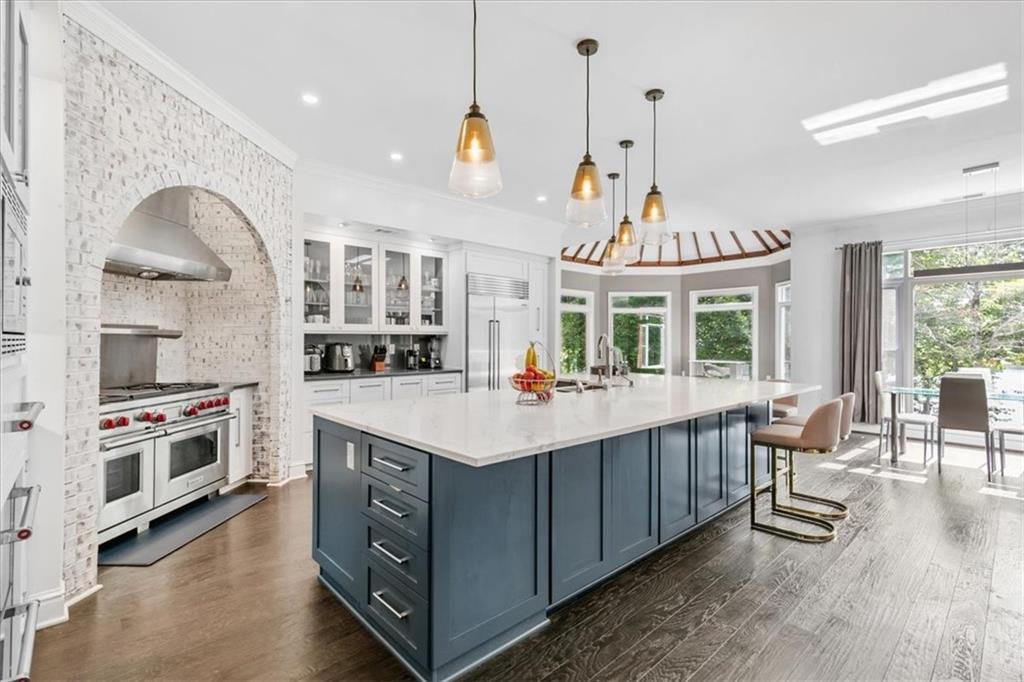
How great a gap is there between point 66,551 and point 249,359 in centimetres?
202

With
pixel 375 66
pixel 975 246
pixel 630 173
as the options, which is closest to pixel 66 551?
pixel 375 66

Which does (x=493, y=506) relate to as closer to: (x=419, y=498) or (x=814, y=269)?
(x=419, y=498)

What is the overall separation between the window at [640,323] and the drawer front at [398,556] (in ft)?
26.0

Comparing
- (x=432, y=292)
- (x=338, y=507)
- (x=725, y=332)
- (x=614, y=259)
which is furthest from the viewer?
(x=725, y=332)

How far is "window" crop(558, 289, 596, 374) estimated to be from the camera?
30.0 ft

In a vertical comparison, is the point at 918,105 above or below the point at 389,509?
above

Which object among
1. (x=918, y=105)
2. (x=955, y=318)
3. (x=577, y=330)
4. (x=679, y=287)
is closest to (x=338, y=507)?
(x=918, y=105)

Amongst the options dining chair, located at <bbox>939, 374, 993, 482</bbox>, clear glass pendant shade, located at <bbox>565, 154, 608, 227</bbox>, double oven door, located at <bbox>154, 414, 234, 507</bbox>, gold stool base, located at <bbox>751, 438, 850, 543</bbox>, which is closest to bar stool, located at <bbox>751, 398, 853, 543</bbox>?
gold stool base, located at <bbox>751, 438, 850, 543</bbox>

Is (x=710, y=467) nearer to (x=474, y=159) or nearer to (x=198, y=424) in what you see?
(x=474, y=159)

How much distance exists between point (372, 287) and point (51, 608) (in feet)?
11.6

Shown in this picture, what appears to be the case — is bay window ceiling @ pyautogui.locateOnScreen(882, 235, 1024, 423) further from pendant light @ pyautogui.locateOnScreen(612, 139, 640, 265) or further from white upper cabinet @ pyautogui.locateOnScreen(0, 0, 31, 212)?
white upper cabinet @ pyautogui.locateOnScreen(0, 0, 31, 212)

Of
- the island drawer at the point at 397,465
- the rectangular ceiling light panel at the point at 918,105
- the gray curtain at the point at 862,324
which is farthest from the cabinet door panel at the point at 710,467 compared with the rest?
the gray curtain at the point at 862,324

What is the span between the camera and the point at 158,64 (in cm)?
283

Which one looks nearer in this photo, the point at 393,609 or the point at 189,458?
the point at 393,609
